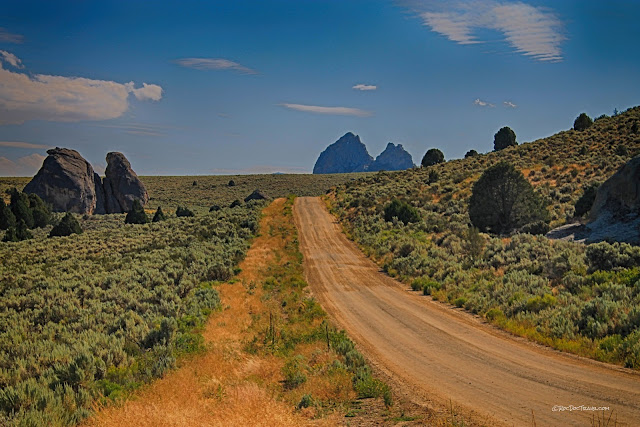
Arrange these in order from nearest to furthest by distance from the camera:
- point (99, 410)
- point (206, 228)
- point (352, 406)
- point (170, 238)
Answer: point (99, 410) → point (352, 406) → point (170, 238) → point (206, 228)

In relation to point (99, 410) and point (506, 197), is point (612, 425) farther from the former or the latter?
point (506, 197)

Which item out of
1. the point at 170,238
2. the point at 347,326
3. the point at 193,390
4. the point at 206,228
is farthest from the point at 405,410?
the point at 206,228

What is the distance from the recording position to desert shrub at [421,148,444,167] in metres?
86.6

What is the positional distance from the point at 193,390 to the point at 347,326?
272 inches

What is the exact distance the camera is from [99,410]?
8.50 m

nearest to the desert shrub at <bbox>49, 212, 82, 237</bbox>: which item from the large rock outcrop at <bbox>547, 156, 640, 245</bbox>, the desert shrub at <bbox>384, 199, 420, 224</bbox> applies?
the desert shrub at <bbox>384, 199, 420, 224</bbox>

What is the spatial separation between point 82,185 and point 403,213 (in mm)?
59953

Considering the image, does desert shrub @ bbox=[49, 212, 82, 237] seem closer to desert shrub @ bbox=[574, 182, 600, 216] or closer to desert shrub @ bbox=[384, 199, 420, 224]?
desert shrub @ bbox=[384, 199, 420, 224]

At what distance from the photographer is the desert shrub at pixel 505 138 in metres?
81.9

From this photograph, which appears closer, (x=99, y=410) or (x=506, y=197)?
(x=99, y=410)

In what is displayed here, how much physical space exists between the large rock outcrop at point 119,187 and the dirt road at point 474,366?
68.0 meters

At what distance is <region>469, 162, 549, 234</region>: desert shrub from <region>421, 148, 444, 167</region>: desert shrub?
57.6m

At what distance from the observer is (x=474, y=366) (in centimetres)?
1061
